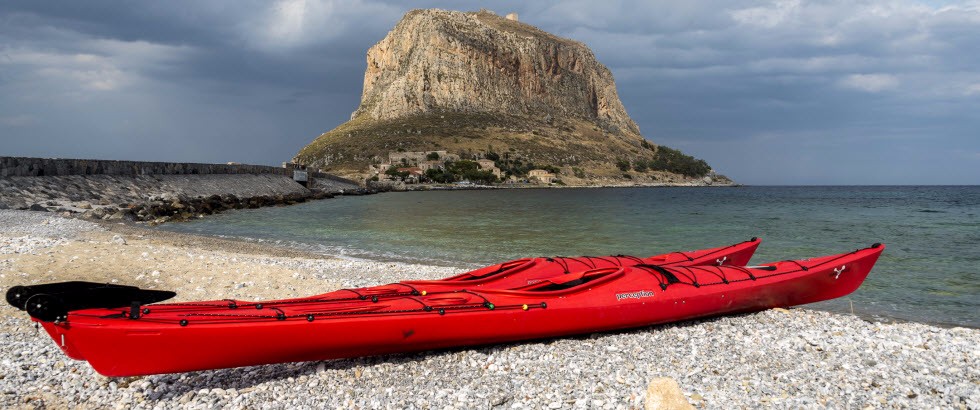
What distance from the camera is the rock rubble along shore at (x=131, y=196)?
24906mm

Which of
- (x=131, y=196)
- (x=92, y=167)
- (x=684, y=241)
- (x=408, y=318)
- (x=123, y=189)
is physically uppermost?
(x=92, y=167)

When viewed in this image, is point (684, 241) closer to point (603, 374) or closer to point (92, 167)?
point (603, 374)

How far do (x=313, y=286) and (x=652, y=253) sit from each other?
1222 cm

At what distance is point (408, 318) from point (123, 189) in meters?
34.9

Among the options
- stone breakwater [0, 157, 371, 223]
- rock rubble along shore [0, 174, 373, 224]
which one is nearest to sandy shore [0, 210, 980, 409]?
rock rubble along shore [0, 174, 373, 224]

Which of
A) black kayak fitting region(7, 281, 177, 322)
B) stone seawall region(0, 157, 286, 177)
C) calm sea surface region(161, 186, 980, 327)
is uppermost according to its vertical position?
stone seawall region(0, 157, 286, 177)

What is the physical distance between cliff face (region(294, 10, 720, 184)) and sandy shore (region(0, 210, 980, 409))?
97.4 meters

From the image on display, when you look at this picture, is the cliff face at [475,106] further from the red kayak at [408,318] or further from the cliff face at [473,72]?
the red kayak at [408,318]

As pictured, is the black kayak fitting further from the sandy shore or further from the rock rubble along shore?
the rock rubble along shore

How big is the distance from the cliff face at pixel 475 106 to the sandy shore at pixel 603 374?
9744cm

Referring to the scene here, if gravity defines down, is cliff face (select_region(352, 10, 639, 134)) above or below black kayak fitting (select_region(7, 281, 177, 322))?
above

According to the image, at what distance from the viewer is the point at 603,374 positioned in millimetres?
5934

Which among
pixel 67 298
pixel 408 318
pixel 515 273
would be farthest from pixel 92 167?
pixel 408 318

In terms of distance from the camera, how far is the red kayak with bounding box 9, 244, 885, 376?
499 cm
